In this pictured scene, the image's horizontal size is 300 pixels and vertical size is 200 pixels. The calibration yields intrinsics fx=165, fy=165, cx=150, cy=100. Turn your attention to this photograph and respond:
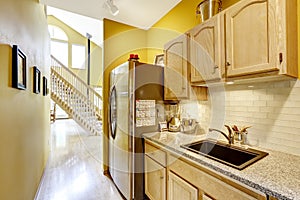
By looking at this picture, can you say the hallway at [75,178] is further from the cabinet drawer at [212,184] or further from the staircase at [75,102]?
the staircase at [75,102]

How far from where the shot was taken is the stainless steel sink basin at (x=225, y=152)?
1318 millimetres

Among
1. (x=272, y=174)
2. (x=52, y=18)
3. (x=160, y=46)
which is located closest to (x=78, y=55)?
(x=52, y=18)

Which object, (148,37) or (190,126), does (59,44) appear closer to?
(148,37)

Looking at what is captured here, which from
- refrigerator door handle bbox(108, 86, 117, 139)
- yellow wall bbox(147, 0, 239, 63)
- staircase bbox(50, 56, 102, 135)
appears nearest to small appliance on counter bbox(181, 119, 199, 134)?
refrigerator door handle bbox(108, 86, 117, 139)

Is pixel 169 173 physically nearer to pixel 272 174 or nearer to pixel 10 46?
pixel 272 174

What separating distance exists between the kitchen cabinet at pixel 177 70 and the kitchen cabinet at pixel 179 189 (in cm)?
84

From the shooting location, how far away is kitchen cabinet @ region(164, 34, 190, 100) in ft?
5.97

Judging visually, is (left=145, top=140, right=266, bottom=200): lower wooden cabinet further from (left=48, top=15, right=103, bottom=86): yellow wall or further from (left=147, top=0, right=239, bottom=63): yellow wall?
(left=48, top=15, right=103, bottom=86): yellow wall

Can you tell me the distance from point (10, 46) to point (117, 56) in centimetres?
186

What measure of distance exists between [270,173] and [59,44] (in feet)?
35.3

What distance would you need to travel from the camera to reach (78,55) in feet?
32.2

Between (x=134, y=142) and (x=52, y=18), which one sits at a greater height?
(x=52, y=18)

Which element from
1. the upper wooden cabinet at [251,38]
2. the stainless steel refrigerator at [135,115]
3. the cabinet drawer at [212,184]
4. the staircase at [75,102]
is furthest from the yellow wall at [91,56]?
the upper wooden cabinet at [251,38]

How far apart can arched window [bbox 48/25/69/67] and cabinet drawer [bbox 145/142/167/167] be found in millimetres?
9198
